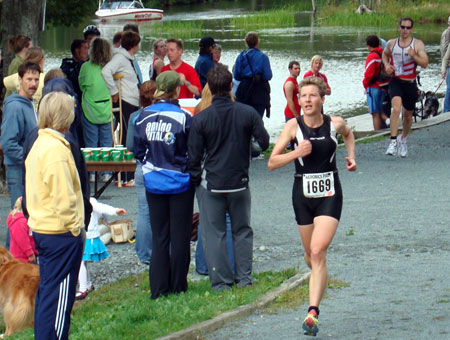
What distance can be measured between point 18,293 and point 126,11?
234 ft

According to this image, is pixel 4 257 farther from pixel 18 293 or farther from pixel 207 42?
pixel 207 42

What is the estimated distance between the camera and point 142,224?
28.0 feet

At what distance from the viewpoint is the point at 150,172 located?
716cm

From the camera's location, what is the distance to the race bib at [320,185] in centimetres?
644

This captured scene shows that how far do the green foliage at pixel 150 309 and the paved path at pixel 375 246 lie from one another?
283 millimetres

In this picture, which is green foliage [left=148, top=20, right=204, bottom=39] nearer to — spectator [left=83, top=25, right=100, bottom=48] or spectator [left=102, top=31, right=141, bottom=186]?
spectator [left=83, top=25, right=100, bottom=48]

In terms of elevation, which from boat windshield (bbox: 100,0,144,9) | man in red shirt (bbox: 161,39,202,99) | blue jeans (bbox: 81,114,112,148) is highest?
boat windshield (bbox: 100,0,144,9)

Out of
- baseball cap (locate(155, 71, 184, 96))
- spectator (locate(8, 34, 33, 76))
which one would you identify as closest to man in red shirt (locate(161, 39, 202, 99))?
spectator (locate(8, 34, 33, 76))

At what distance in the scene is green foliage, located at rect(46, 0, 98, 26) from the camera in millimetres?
19359

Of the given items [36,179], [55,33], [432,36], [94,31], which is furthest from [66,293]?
[55,33]

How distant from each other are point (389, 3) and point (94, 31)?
54.6 meters

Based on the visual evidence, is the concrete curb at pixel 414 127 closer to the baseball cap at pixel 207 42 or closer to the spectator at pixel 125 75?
the baseball cap at pixel 207 42

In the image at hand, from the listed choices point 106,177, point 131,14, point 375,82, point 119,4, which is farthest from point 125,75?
point 119,4

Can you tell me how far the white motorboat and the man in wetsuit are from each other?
58429 millimetres
